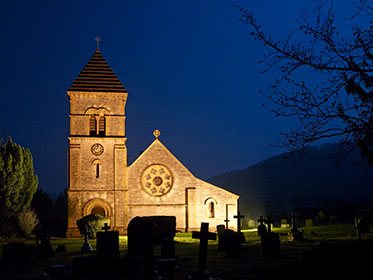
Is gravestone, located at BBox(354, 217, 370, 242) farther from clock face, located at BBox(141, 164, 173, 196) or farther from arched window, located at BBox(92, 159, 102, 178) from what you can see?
arched window, located at BBox(92, 159, 102, 178)

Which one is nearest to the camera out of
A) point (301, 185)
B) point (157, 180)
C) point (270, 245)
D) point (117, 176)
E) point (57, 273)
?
point (57, 273)

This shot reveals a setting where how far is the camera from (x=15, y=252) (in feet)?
53.3

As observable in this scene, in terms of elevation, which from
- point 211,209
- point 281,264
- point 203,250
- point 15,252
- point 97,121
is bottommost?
point 281,264

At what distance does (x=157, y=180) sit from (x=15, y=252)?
2156cm

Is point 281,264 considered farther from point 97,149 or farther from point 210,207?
point 97,149

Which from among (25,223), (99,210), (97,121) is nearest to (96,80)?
(97,121)

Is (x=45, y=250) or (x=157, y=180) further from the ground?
(x=157, y=180)

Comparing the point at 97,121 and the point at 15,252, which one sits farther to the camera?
the point at 97,121

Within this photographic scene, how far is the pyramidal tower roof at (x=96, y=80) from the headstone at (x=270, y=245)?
77.7 feet

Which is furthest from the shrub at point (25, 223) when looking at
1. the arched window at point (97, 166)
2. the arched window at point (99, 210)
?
the arched window at point (97, 166)

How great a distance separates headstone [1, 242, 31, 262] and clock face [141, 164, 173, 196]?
20.8 m

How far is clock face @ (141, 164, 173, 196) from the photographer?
37.2 meters

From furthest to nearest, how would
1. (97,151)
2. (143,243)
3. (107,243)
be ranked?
(97,151)
(143,243)
(107,243)

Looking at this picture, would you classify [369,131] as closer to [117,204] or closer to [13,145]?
[117,204]
